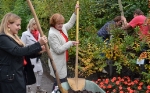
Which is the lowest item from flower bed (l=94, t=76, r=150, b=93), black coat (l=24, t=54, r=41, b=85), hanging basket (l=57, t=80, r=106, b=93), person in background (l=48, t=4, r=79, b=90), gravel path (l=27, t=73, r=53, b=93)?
gravel path (l=27, t=73, r=53, b=93)

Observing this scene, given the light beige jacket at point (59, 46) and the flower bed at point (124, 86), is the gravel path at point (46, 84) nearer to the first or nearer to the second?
the light beige jacket at point (59, 46)

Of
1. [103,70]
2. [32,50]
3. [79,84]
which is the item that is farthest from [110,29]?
[32,50]

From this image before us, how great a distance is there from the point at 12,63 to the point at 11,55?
3.8 inches

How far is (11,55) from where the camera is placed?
4.11 metres

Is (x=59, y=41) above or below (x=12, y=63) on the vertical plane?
above

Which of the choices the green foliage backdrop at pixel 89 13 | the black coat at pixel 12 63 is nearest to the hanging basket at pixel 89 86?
the black coat at pixel 12 63

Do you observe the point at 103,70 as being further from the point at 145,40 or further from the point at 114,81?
the point at 145,40

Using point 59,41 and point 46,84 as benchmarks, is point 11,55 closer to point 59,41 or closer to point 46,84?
point 59,41

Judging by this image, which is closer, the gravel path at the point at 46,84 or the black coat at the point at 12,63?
the black coat at the point at 12,63

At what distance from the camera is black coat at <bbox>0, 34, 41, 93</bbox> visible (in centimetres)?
394

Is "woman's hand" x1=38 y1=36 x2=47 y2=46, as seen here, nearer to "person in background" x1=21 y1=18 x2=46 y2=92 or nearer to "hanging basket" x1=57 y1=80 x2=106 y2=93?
"hanging basket" x1=57 y1=80 x2=106 y2=93

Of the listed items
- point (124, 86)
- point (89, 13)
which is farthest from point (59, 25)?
point (89, 13)

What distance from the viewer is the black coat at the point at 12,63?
12.9 feet

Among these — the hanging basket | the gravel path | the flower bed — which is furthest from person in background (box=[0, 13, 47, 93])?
the gravel path
